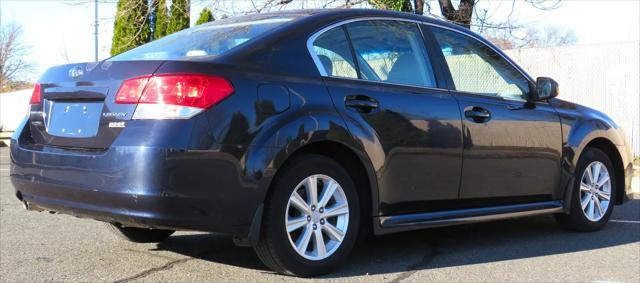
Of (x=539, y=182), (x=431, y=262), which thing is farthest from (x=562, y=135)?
(x=431, y=262)

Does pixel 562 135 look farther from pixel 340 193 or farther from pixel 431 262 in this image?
pixel 340 193

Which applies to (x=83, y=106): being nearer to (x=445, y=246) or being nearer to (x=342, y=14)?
(x=342, y=14)

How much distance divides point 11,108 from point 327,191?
1352 inches

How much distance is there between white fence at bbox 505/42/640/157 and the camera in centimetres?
1266

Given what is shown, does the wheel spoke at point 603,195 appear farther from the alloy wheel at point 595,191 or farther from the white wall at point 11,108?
the white wall at point 11,108

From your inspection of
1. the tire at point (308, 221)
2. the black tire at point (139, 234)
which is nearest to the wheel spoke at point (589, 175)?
the tire at point (308, 221)

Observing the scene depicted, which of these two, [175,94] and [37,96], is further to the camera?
[37,96]

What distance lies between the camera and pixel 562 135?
5.59m

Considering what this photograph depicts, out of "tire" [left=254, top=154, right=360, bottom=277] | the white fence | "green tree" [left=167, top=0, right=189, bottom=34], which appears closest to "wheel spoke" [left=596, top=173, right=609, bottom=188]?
"tire" [left=254, top=154, right=360, bottom=277]

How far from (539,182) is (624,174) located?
1.42 meters

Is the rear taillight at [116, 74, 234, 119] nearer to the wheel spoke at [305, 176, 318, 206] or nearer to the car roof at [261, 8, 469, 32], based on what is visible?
the wheel spoke at [305, 176, 318, 206]

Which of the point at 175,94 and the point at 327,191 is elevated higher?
the point at 175,94

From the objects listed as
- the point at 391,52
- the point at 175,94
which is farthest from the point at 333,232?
the point at 391,52

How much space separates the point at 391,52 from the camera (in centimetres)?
477
